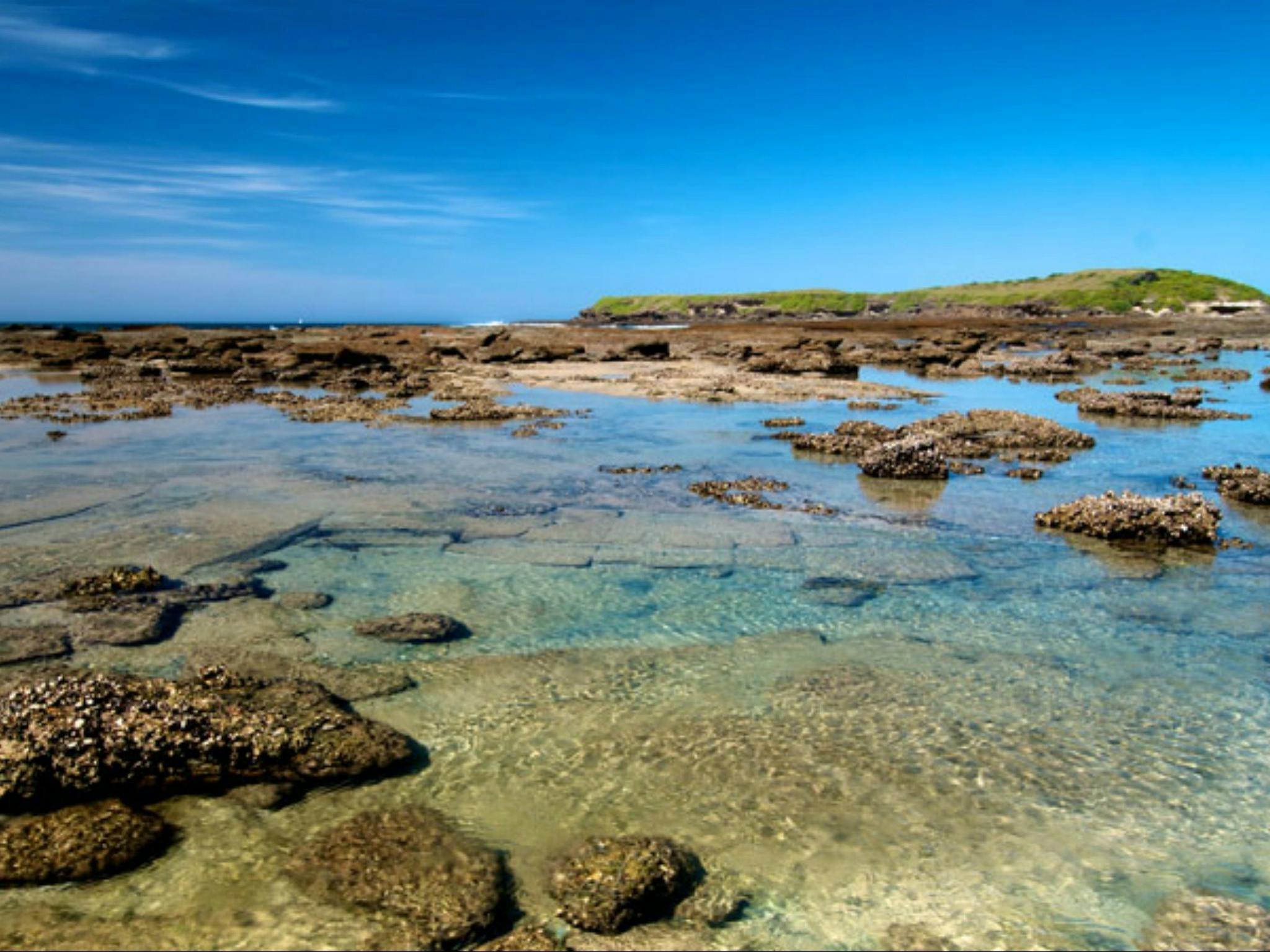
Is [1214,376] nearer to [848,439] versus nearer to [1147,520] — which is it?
[848,439]

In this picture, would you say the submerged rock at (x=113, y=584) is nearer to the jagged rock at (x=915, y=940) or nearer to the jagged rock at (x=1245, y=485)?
the jagged rock at (x=915, y=940)

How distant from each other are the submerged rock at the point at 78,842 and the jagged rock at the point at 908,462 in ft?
44.9

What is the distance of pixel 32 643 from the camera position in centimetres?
822

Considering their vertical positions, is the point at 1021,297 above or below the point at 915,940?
above

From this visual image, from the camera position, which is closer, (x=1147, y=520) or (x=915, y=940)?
(x=915, y=940)

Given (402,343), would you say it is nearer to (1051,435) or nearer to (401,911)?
(1051,435)

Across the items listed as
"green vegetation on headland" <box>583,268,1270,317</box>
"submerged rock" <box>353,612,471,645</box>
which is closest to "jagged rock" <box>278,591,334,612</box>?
"submerged rock" <box>353,612,471,645</box>

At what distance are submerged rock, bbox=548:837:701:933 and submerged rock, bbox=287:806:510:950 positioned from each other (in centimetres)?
36

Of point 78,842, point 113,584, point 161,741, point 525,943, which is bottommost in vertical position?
point 525,943

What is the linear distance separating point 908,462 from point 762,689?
32.7 ft

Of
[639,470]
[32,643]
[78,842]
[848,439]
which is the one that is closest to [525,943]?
[78,842]

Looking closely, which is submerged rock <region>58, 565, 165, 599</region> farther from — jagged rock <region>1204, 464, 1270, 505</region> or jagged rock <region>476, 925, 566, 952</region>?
jagged rock <region>1204, 464, 1270, 505</region>

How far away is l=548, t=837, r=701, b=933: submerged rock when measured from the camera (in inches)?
189

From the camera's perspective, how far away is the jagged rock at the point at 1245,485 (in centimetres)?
1467
